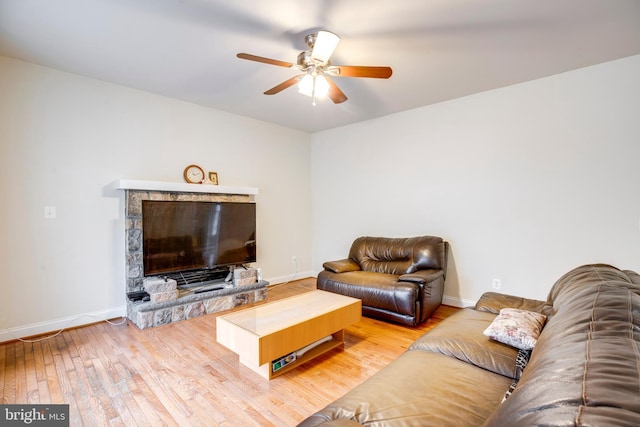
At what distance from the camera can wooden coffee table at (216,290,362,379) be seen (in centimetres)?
197

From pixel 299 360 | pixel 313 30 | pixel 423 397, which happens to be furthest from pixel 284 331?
pixel 313 30

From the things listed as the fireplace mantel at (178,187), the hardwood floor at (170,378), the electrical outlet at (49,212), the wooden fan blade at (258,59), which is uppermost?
the wooden fan blade at (258,59)

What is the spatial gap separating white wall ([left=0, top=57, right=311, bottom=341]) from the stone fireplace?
18cm

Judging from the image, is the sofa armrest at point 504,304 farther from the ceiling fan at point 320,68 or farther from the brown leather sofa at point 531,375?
the ceiling fan at point 320,68

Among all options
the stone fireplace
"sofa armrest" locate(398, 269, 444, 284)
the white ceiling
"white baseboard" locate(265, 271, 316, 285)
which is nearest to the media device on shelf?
the stone fireplace

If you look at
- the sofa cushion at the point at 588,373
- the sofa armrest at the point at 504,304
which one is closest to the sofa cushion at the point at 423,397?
the sofa cushion at the point at 588,373

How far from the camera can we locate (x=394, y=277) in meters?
3.30

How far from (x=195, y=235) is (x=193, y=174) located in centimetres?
82

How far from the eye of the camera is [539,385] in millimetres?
668

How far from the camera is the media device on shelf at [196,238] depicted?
3.33 metres

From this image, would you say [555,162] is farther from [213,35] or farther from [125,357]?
[125,357]

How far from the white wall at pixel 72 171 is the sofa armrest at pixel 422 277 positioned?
2889mm

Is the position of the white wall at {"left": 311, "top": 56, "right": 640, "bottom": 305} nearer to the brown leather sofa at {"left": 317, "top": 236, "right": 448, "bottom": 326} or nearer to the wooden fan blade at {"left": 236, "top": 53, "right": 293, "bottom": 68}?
the brown leather sofa at {"left": 317, "top": 236, "right": 448, "bottom": 326}

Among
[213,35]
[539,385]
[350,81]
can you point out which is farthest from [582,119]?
[213,35]
